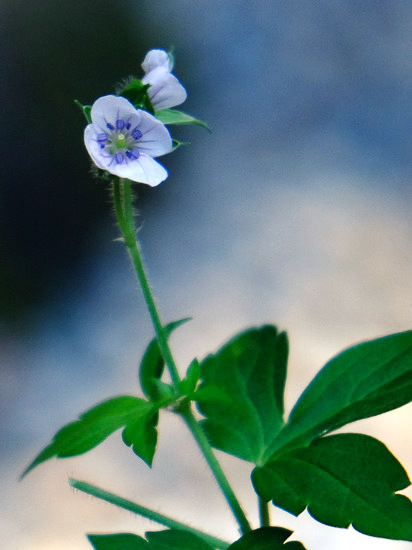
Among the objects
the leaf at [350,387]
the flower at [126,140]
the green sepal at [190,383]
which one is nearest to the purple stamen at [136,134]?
the flower at [126,140]

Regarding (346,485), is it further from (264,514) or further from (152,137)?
(152,137)

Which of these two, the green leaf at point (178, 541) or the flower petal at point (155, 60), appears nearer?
the green leaf at point (178, 541)

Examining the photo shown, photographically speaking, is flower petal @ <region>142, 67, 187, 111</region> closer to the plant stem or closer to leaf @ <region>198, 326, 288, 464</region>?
the plant stem

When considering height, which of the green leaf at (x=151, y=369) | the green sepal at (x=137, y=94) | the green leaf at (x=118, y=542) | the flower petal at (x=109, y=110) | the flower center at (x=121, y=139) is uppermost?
the green sepal at (x=137, y=94)

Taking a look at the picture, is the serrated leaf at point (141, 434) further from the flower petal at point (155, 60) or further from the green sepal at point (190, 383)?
the flower petal at point (155, 60)

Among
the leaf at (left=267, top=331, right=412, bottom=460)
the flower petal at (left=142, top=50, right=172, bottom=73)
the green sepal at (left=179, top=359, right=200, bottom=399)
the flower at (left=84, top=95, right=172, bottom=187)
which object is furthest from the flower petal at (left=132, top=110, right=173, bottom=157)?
the leaf at (left=267, top=331, right=412, bottom=460)

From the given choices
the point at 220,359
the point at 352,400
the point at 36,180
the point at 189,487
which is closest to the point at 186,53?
the point at 36,180
